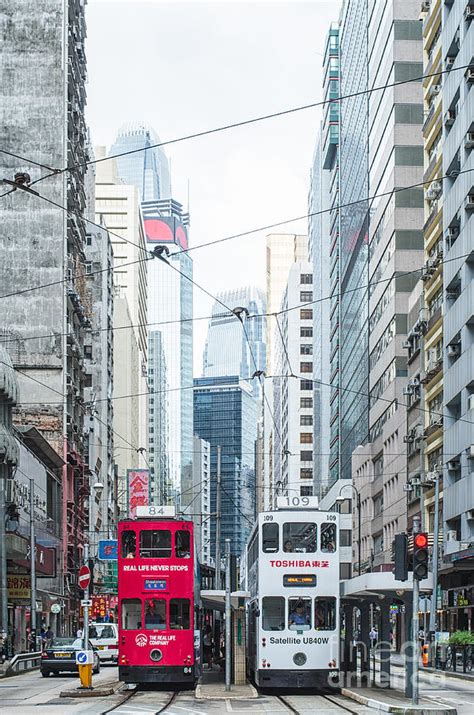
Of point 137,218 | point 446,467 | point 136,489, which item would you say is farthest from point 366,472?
point 137,218

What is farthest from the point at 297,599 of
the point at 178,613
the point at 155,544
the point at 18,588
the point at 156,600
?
the point at 18,588

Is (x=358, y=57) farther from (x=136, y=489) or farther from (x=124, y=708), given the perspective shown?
(x=124, y=708)

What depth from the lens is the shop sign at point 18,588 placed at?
61.9 meters

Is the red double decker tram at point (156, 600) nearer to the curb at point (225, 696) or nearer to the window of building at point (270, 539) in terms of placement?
the curb at point (225, 696)

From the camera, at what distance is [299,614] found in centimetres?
3238

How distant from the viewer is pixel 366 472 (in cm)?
9638

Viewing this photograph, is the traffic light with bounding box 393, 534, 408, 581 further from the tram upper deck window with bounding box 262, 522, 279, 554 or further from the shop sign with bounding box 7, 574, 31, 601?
the shop sign with bounding box 7, 574, 31, 601

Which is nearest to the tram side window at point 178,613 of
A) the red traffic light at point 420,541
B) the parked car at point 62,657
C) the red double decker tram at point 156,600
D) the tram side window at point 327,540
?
the red double decker tram at point 156,600

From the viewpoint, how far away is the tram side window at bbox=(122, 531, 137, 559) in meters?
32.8

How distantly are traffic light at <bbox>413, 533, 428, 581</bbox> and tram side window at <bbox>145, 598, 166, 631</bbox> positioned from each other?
10441 mm

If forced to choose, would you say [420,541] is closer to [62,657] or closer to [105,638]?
[62,657]

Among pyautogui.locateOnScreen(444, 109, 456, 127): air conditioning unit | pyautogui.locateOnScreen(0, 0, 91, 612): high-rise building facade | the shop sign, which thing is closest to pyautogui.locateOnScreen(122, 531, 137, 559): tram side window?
the shop sign

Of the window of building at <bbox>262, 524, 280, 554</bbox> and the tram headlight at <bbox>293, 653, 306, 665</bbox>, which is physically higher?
the window of building at <bbox>262, 524, 280, 554</bbox>

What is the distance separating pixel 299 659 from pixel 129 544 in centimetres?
496
